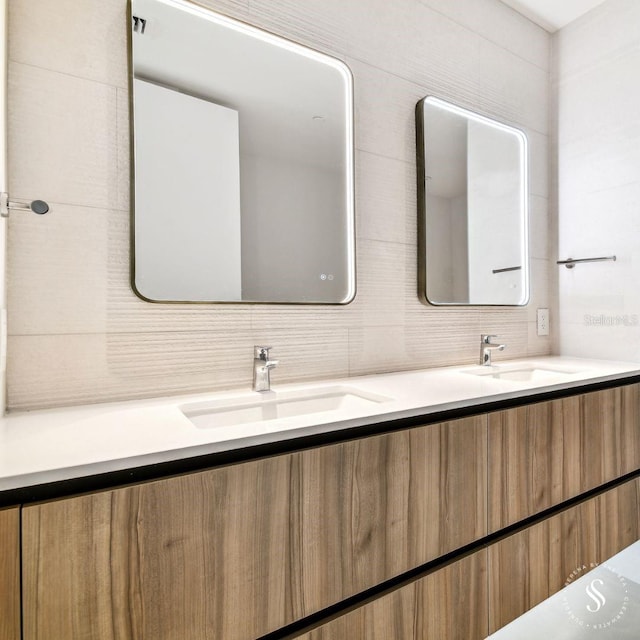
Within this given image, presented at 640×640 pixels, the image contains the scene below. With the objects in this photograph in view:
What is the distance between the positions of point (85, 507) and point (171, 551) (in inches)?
5.6

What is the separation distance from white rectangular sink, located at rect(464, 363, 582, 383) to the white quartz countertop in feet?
0.61

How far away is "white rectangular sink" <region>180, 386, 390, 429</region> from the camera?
3.08ft

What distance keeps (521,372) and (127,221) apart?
141 cm

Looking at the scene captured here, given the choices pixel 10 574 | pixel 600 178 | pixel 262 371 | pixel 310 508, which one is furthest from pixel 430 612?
pixel 600 178

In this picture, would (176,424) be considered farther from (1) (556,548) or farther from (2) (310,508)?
(1) (556,548)

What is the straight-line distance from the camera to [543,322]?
6.14 feet

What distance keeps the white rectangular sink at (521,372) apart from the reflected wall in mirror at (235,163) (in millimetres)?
583

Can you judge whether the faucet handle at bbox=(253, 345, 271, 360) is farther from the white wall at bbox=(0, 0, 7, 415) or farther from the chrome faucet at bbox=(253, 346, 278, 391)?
the white wall at bbox=(0, 0, 7, 415)

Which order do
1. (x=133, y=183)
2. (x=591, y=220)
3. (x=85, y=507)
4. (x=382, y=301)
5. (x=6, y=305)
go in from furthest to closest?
(x=591, y=220) < (x=382, y=301) < (x=133, y=183) < (x=6, y=305) < (x=85, y=507)

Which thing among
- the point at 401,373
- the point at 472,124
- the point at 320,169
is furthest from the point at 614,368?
the point at 320,169

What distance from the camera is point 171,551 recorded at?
61 cm

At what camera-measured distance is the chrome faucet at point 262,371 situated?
1.09m

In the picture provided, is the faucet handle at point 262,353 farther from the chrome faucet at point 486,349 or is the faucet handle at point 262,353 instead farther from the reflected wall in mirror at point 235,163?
the chrome faucet at point 486,349

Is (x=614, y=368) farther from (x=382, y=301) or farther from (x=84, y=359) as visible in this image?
(x=84, y=359)
